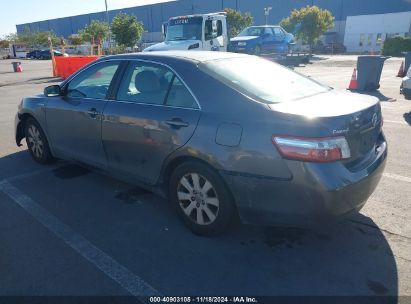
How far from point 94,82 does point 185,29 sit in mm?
12792

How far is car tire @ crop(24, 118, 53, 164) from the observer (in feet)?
16.6

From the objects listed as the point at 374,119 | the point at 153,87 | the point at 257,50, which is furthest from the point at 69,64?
the point at 374,119

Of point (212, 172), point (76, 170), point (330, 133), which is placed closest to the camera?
point (330, 133)

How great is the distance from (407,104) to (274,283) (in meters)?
8.44

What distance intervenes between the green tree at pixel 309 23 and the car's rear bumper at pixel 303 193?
39.7 metres

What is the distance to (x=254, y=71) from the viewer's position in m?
3.58

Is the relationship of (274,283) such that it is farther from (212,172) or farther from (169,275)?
(212,172)

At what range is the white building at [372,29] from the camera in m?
47.0

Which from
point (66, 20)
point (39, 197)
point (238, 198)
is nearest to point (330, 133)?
point (238, 198)

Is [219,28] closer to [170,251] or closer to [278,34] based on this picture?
[278,34]

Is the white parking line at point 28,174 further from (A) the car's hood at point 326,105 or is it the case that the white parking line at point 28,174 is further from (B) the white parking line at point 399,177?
(B) the white parking line at point 399,177

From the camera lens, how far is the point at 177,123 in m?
3.23

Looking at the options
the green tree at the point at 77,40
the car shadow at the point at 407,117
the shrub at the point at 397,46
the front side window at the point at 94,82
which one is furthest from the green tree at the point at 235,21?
the front side window at the point at 94,82

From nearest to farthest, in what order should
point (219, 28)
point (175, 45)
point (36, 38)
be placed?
point (175, 45)
point (219, 28)
point (36, 38)
